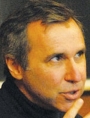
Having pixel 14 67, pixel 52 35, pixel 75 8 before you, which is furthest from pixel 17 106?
pixel 75 8

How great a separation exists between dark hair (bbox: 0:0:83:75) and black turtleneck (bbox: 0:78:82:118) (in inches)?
4.1

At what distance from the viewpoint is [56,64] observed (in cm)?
113

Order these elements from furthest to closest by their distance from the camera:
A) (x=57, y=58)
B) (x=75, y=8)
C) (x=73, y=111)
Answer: (x=75, y=8) < (x=57, y=58) < (x=73, y=111)

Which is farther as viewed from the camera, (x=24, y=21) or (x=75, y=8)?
(x=75, y=8)

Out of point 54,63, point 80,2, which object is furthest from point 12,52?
point 80,2

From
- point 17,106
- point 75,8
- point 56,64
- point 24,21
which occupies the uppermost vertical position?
point 24,21

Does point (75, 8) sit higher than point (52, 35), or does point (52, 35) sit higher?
point (52, 35)

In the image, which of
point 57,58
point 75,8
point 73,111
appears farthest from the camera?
point 75,8

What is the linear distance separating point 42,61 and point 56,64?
49mm

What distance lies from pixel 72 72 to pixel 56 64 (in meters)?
0.07

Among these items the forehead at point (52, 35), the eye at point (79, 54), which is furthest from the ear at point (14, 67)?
the eye at point (79, 54)

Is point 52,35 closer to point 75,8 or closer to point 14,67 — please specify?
point 14,67

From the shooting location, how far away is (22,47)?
3.84ft

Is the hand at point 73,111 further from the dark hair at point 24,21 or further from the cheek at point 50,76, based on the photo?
the dark hair at point 24,21
